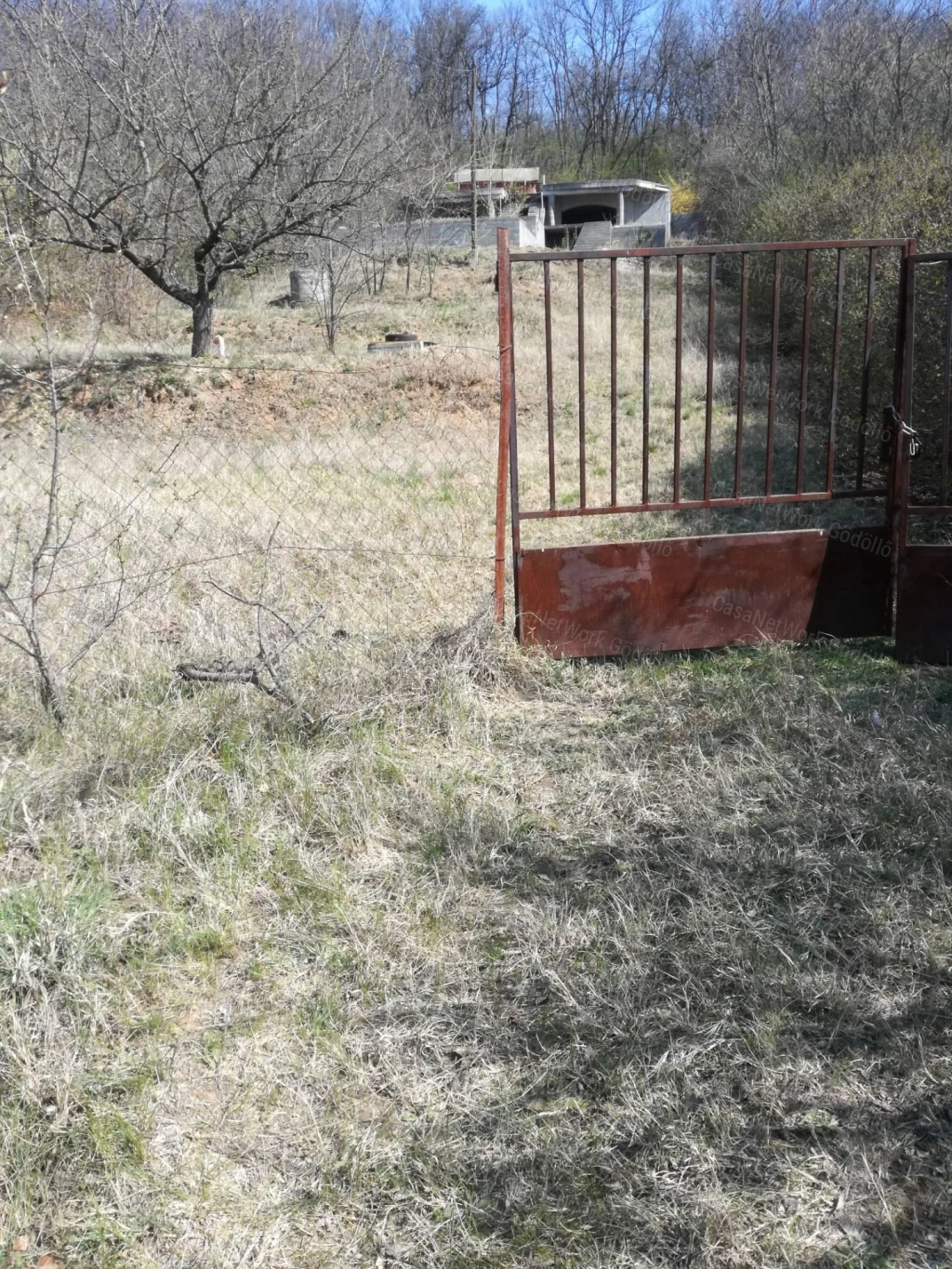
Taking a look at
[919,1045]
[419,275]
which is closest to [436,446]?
[919,1045]

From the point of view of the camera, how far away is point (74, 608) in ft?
15.6

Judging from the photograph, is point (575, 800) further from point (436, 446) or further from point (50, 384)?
point (436, 446)

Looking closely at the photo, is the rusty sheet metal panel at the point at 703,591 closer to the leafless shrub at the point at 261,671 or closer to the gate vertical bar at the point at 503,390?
the gate vertical bar at the point at 503,390

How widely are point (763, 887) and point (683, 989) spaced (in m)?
0.56

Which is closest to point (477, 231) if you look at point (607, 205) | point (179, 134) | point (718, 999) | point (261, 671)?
point (607, 205)

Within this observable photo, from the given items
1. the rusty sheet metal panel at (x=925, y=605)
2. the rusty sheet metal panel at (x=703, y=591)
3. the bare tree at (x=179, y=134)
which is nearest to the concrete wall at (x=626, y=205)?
the bare tree at (x=179, y=134)

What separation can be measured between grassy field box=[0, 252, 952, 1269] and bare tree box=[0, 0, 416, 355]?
29.6 feet

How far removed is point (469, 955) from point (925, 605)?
10.0 ft

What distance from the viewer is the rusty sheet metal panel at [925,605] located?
4738 mm

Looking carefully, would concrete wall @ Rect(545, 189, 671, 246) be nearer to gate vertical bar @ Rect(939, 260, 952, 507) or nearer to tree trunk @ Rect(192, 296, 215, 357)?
tree trunk @ Rect(192, 296, 215, 357)

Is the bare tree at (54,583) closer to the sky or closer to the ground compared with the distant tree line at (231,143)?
closer to the ground

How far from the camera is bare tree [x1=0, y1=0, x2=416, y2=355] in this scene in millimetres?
11953

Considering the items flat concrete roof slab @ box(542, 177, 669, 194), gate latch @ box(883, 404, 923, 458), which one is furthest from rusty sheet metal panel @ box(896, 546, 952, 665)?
flat concrete roof slab @ box(542, 177, 669, 194)

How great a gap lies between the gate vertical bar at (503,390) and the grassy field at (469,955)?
27 centimetres
